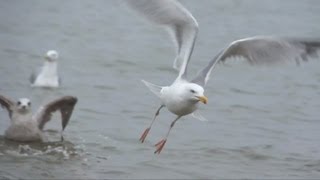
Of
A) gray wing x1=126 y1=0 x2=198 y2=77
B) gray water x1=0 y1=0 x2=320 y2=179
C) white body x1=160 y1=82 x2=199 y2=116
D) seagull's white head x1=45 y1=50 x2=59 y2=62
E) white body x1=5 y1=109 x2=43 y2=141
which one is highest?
gray wing x1=126 y1=0 x2=198 y2=77

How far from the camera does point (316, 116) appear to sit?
1126cm

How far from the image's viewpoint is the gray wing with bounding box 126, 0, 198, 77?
826cm

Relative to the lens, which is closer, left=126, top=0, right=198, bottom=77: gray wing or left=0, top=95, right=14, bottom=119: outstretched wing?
left=126, top=0, right=198, bottom=77: gray wing

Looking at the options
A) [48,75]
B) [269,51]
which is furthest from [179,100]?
[48,75]

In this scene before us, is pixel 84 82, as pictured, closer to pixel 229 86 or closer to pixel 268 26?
pixel 229 86

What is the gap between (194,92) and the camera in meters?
7.51

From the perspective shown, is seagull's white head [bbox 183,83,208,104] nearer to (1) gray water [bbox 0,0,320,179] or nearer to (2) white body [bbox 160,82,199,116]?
(2) white body [bbox 160,82,199,116]

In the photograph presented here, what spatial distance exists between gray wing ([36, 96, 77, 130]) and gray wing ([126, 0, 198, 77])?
142cm

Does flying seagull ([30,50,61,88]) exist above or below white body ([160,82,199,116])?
below

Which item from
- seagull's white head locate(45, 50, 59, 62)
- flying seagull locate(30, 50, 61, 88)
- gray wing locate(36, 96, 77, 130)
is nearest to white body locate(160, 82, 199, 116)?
gray wing locate(36, 96, 77, 130)

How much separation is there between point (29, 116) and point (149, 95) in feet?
9.73

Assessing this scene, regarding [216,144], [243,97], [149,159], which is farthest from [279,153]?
[243,97]

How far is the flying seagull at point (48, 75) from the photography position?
472 inches

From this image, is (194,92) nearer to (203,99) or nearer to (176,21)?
(203,99)
